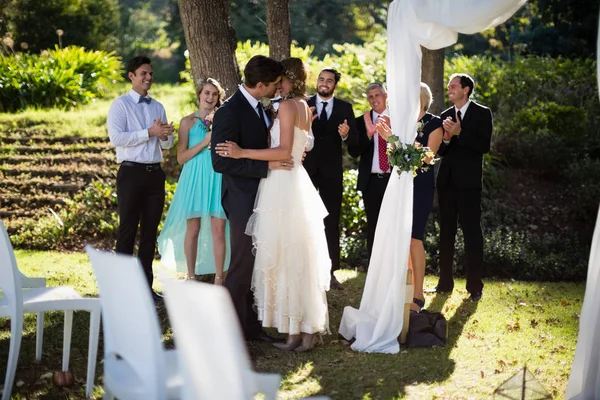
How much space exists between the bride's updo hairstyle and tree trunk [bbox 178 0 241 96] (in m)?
2.37

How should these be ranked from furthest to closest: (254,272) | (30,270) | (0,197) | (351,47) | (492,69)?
1. (351,47)
2. (492,69)
3. (0,197)
4. (30,270)
5. (254,272)

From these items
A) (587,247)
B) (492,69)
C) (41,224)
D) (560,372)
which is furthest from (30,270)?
(492,69)

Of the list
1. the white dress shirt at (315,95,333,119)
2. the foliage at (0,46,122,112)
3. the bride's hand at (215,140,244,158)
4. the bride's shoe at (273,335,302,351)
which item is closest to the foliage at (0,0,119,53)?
the foliage at (0,46,122,112)

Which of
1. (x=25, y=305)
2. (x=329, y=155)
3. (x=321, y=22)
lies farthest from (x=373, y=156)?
(x=321, y=22)

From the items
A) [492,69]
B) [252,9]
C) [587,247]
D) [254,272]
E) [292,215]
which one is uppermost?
[252,9]

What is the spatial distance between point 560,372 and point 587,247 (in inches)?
186

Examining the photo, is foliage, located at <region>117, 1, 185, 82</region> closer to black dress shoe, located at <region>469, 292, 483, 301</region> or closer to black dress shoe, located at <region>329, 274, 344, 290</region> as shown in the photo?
black dress shoe, located at <region>329, 274, 344, 290</region>

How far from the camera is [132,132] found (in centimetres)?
663

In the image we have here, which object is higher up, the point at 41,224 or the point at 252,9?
the point at 252,9

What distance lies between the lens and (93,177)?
11.5m

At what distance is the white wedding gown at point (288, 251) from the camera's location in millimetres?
5625

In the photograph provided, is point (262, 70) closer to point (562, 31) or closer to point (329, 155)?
point (329, 155)

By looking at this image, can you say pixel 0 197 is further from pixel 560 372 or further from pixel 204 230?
pixel 560 372

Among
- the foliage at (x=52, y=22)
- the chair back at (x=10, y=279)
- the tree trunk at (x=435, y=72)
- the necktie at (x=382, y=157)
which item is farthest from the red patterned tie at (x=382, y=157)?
the foliage at (x=52, y=22)
